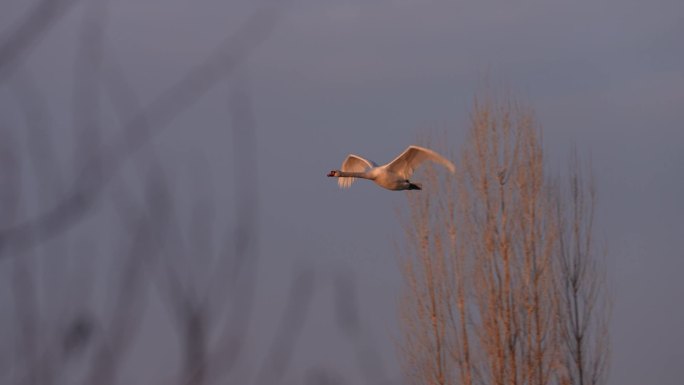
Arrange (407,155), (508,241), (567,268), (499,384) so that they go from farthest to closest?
1. (567,268)
2. (508,241)
3. (499,384)
4. (407,155)

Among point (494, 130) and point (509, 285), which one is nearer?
point (509, 285)

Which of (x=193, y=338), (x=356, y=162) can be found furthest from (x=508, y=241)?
(x=193, y=338)

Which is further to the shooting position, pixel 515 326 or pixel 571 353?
pixel 571 353

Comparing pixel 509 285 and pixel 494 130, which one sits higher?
pixel 494 130

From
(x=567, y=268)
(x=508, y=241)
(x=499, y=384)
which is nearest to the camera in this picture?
(x=499, y=384)

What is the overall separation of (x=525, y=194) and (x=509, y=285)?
122 centimetres

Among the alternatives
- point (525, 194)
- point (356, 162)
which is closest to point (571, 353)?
point (525, 194)

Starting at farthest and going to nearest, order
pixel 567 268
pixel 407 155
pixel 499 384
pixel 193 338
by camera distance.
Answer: pixel 567 268, pixel 499 384, pixel 407 155, pixel 193 338

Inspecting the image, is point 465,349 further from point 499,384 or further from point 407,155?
point 407,155

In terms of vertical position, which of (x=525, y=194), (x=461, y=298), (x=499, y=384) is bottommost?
(x=499, y=384)

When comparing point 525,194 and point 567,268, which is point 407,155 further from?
point 567,268

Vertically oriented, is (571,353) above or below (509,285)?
below

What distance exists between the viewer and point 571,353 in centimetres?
1420

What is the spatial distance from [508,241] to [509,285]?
0.57 metres
